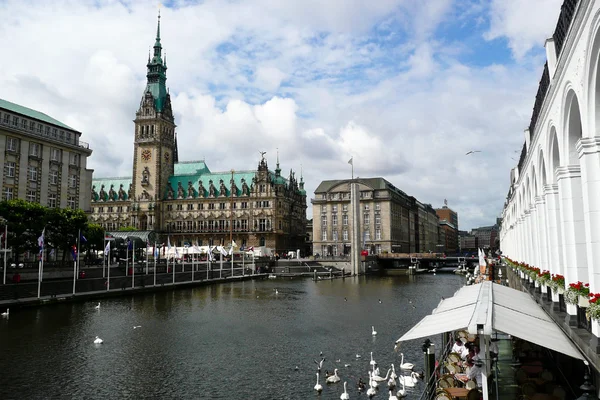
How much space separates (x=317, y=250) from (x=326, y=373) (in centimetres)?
12488

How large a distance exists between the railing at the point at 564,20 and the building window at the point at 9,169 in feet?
245

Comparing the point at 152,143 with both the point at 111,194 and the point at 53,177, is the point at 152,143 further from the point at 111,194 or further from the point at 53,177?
the point at 53,177

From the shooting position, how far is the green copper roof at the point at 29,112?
7518 centimetres

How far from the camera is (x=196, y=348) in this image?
33375 millimetres

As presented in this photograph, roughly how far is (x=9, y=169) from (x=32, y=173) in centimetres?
416

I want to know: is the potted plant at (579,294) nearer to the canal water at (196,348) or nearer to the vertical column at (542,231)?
the canal water at (196,348)

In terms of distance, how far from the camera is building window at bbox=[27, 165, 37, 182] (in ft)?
247

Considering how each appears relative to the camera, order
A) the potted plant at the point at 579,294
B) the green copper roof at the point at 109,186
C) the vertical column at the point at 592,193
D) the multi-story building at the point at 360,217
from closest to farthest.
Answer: the vertical column at the point at 592,193, the potted plant at the point at 579,294, the multi-story building at the point at 360,217, the green copper roof at the point at 109,186

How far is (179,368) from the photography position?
92.4ft

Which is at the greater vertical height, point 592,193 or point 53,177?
point 53,177

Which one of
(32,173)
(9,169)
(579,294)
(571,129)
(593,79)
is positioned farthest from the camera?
(32,173)

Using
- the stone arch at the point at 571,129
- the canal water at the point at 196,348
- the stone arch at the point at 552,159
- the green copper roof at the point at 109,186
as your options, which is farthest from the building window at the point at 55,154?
the green copper roof at the point at 109,186

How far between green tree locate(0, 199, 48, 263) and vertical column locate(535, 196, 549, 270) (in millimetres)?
58093

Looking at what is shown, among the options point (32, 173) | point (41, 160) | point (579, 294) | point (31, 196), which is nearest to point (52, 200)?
point (31, 196)
